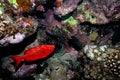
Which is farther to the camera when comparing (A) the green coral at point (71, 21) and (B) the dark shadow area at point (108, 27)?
(A) the green coral at point (71, 21)

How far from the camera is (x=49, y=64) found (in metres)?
6.44

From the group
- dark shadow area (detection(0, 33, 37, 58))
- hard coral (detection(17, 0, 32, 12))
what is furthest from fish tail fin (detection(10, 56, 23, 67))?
hard coral (detection(17, 0, 32, 12))

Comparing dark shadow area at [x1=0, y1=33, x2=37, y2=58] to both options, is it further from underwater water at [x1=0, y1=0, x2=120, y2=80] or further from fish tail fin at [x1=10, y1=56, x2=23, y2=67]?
fish tail fin at [x1=10, y1=56, x2=23, y2=67]

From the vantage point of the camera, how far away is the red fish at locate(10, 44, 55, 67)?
5902 mm

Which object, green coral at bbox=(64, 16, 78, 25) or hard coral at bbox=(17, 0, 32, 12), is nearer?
hard coral at bbox=(17, 0, 32, 12)

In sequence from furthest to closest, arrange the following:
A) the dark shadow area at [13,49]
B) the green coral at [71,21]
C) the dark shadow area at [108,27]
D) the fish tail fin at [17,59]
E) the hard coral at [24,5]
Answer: the green coral at [71,21] < the dark shadow area at [108,27] < the dark shadow area at [13,49] < the hard coral at [24,5] < the fish tail fin at [17,59]

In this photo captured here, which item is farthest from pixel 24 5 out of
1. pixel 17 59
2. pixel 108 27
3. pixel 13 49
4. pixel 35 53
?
pixel 108 27

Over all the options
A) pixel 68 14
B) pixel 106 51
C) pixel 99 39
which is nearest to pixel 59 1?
pixel 68 14

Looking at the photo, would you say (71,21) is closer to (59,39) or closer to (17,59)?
(59,39)

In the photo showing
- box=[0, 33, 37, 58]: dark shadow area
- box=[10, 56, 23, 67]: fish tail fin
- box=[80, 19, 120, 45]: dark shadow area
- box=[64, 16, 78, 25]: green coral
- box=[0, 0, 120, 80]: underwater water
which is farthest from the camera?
box=[64, 16, 78, 25]: green coral

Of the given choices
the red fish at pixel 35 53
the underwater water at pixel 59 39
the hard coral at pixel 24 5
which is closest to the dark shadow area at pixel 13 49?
the underwater water at pixel 59 39

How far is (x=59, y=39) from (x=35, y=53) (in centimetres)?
105

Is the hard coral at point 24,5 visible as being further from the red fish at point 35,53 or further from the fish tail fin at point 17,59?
the fish tail fin at point 17,59

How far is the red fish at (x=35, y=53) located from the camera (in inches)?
232
